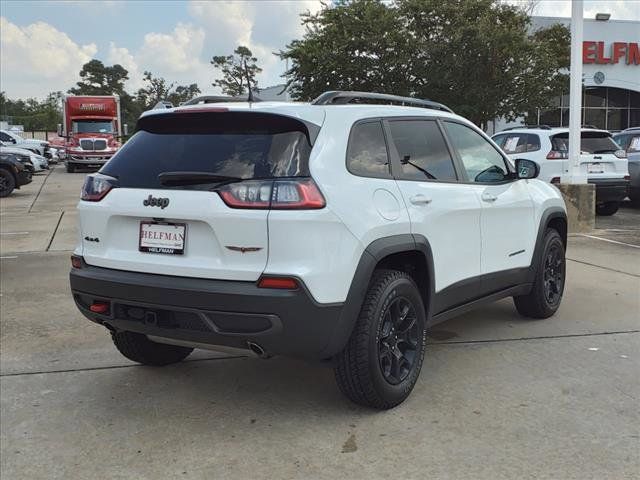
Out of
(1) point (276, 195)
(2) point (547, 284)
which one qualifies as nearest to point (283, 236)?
(1) point (276, 195)

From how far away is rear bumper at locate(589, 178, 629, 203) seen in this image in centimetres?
1188

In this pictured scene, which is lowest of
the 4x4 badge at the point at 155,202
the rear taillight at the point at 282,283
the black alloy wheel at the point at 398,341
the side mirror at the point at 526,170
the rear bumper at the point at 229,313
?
the black alloy wheel at the point at 398,341

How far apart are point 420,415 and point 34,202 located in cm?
1462

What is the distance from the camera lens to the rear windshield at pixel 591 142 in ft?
38.7

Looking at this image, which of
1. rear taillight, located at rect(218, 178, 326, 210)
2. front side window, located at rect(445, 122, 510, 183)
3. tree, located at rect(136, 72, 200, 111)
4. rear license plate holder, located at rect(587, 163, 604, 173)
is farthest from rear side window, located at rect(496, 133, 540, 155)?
tree, located at rect(136, 72, 200, 111)

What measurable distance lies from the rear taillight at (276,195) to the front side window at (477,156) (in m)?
1.72

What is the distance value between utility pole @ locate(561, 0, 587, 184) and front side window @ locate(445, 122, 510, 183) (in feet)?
20.5

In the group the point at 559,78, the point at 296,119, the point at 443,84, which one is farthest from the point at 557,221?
the point at 559,78

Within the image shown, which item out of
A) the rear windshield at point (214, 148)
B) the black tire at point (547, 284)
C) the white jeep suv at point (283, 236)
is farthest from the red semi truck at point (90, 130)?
the white jeep suv at point (283, 236)

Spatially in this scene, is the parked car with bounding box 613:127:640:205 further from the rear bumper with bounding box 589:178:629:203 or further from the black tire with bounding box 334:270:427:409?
the black tire with bounding box 334:270:427:409

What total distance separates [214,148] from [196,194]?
0.30 meters

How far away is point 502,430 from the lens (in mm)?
3447

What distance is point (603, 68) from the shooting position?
3434 cm

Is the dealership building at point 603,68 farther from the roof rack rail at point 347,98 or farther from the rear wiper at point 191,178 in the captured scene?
the rear wiper at point 191,178
